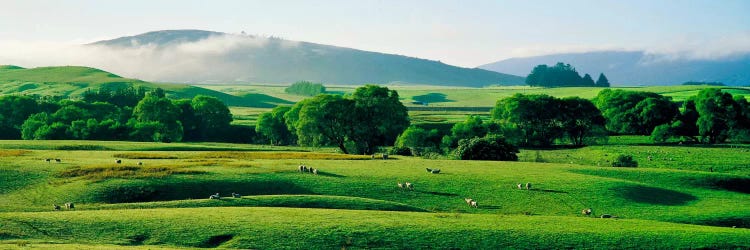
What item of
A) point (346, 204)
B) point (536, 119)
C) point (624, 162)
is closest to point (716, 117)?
point (536, 119)

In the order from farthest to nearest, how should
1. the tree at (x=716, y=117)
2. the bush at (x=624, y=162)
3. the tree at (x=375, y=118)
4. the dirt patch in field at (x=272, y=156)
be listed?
the tree at (x=716, y=117) → the tree at (x=375, y=118) → the bush at (x=624, y=162) → the dirt patch in field at (x=272, y=156)

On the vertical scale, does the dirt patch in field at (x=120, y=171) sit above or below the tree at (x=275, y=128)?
above

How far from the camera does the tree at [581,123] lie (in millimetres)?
132125

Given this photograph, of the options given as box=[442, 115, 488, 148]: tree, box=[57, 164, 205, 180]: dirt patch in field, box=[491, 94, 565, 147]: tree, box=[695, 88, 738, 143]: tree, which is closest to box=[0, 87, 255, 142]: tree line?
box=[442, 115, 488, 148]: tree

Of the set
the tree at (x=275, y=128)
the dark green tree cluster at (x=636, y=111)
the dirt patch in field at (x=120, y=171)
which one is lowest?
the tree at (x=275, y=128)

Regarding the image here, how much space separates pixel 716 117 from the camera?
5118 inches

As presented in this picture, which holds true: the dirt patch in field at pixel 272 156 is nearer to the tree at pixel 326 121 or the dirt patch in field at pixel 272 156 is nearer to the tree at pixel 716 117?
the tree at pixel 326 121

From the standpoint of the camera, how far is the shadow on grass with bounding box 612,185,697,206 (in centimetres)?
6391

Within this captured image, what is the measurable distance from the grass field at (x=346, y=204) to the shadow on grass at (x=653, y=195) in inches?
8.7

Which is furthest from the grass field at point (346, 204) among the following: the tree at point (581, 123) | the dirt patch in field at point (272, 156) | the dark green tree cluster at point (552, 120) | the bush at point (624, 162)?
the dark green tree cluster at point (552, 120)

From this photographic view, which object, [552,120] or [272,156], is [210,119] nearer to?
[552,120]

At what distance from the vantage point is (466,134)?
11875 centimetres

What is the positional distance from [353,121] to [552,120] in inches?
1722

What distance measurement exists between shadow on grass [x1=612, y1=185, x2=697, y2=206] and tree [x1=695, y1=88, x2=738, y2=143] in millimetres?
70299
